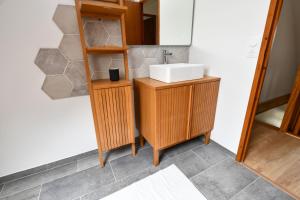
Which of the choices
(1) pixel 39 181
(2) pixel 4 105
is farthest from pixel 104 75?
(1) pixel 39 181

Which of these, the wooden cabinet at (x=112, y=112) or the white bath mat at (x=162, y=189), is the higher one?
the wooden cabinet at (x=112, y=112)

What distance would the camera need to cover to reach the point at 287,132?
6.81ft

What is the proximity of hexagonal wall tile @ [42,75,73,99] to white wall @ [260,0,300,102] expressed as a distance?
296 cm

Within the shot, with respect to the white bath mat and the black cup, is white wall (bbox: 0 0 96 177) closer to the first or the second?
the black cup

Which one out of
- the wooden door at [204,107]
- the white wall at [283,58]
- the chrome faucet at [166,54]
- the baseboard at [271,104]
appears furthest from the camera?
the baseboard at [271,104]

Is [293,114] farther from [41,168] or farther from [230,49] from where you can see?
[41,168]

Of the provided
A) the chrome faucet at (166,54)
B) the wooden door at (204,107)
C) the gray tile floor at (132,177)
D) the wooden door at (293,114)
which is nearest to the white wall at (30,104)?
the gray tile floor at (132,177)

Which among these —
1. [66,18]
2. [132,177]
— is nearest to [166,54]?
[66,18]

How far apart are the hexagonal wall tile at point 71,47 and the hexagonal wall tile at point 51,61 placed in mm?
49

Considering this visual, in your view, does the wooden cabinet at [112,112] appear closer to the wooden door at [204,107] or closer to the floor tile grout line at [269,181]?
the wooden door at [204,107]

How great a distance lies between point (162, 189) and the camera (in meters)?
1.27

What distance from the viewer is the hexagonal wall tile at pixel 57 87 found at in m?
1.29

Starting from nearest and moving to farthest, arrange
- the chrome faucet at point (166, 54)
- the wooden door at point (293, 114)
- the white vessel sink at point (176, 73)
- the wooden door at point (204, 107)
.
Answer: the white vessel sink at point (176, 73) → the wooden door at point (204, 107) → the chrome faucet at point (166, 54) → the wooden door at point (293, 114)

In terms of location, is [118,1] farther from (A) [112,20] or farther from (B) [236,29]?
(B) [236,29]
